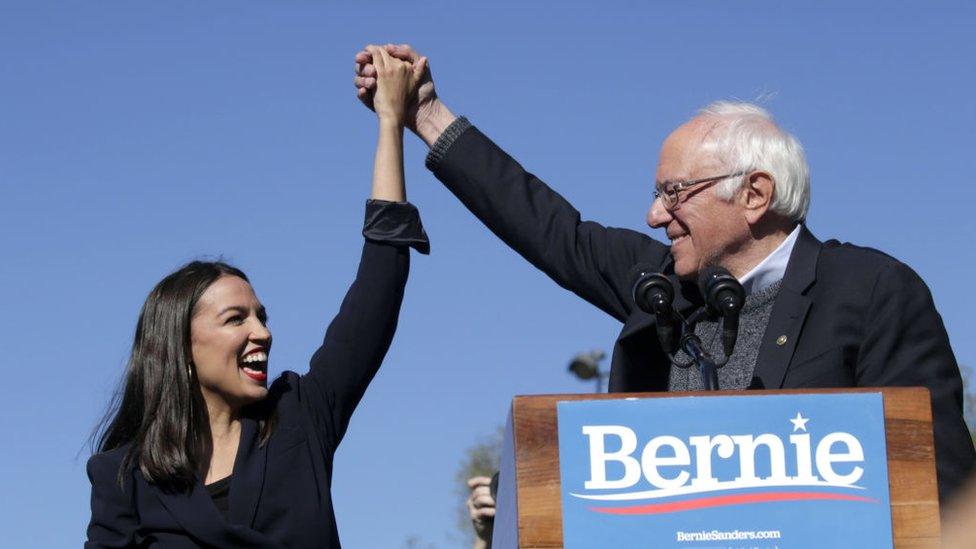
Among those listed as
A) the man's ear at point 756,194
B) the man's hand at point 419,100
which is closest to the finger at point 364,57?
the man's hand at point 419,100

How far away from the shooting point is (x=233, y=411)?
440 cm

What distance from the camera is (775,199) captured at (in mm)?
4418

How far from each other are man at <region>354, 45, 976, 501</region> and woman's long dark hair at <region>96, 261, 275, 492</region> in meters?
0.90

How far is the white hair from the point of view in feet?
14.5

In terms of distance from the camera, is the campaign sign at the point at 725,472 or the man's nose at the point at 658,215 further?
the man's nose at the point at 658,215

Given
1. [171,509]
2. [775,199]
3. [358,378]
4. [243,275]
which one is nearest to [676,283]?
[775,199]

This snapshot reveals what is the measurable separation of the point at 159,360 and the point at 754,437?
2.12 m

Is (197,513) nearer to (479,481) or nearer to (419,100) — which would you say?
(419,100)

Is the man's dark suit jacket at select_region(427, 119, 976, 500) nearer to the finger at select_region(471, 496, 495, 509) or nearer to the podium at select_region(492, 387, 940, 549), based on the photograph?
the podium at select_region(492, 387, 940, 549)

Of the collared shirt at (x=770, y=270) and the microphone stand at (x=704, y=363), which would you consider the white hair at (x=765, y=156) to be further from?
the microphone stand at (x=704, y=363)

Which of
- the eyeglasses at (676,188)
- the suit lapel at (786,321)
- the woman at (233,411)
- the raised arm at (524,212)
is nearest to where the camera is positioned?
the suit lapel at (786,321)

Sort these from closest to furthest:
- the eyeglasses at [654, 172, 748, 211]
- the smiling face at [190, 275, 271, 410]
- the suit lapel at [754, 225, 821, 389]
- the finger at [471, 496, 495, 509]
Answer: the suit lapel at [754, 225, 821, 389] < the smiling face at [190, 275, 271, 410] < the eyeglasses at [654, 172, 748, 211] < the finger at [471, 496, 495, 509]

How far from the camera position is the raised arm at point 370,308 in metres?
4.35

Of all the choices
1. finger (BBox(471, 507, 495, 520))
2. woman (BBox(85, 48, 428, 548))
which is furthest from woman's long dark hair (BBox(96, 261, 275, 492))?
finger (BBox(471, 507, 495, 520))
